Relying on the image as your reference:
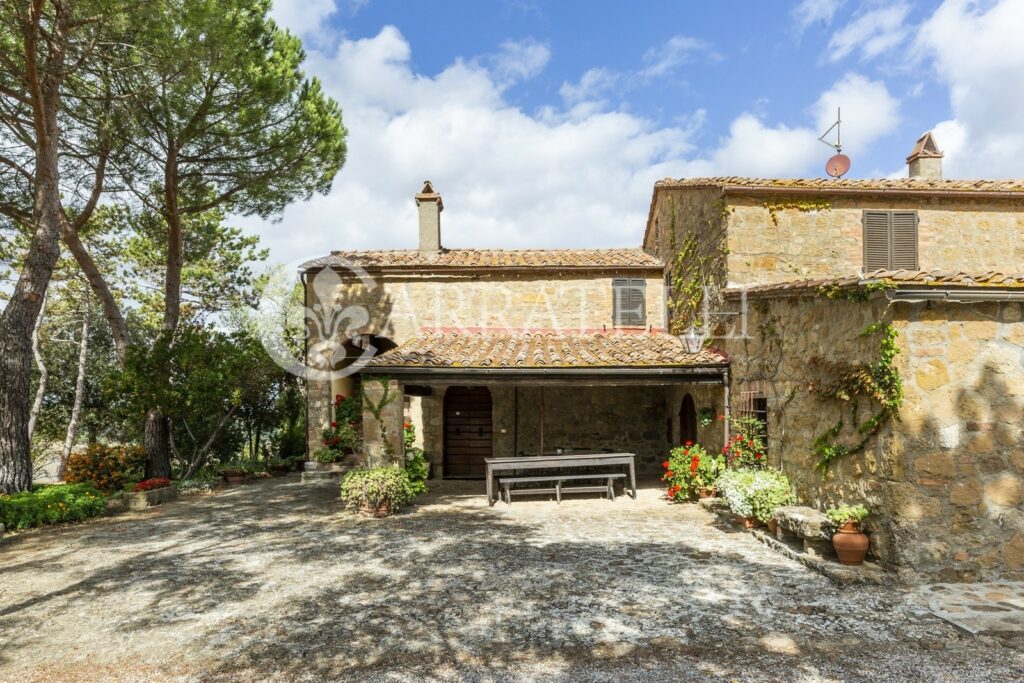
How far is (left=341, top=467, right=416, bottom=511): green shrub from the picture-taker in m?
9.16

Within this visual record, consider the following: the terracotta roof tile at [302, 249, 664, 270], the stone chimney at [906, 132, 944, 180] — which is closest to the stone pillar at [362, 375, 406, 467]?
the terracotta roof tile at [302, 249, 664, 270]

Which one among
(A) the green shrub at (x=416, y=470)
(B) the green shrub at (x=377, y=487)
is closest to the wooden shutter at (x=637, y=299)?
(A) the green shrub at (x=416, y=470)

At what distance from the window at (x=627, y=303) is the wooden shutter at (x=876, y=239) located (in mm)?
5033

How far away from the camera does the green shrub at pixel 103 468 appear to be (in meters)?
11.8

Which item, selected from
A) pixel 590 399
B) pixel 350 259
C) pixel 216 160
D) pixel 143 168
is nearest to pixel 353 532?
pixel 590 399

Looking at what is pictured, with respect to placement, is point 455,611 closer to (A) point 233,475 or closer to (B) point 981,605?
(B) point 981,605

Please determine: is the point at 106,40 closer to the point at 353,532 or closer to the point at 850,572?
the point at 353,532

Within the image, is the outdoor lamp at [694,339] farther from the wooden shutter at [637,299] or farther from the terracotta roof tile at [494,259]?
the terracotta roof tile at [494,259]

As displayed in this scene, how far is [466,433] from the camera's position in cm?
1445

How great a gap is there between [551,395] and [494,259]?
3.88 m

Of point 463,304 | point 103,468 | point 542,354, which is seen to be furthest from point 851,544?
point 103,468

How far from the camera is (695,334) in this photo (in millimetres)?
10570

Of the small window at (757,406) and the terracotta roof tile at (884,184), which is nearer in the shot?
the small window at (757,406)

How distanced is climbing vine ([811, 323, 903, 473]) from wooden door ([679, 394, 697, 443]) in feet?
17.2
